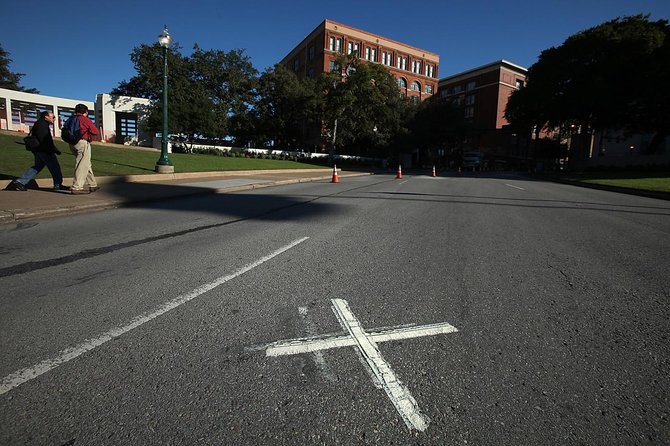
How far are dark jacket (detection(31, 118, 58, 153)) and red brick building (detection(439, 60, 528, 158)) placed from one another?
81.6 m

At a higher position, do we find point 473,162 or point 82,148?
point 473,162

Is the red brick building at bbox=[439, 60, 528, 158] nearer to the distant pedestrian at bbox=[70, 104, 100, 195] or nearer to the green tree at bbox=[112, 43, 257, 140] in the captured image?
the green tree at bbox=[112, 43, 257, 140]

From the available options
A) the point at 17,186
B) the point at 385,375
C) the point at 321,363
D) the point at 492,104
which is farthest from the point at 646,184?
the point at 492,104

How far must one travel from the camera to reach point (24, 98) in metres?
36.2

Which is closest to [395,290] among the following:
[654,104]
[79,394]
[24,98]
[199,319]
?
[199,319]

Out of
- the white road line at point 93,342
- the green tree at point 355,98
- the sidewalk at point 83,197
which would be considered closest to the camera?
the white road line at point 93,342

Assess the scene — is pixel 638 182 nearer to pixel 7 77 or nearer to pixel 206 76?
pixel 206 76

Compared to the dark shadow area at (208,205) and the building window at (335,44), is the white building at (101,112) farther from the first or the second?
the building window at (335,44)

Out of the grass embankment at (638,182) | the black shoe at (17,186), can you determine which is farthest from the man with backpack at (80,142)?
the grass embankment at (638,182)

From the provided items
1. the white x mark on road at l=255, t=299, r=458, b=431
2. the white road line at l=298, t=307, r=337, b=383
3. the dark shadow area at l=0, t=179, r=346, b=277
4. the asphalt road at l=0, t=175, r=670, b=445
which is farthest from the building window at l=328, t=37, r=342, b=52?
the white road line at l=298, t=307, r=337, b=383

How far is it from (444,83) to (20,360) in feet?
361

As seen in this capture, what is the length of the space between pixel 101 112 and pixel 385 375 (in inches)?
1804

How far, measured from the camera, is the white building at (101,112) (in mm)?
36906

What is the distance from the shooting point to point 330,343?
2541mm
